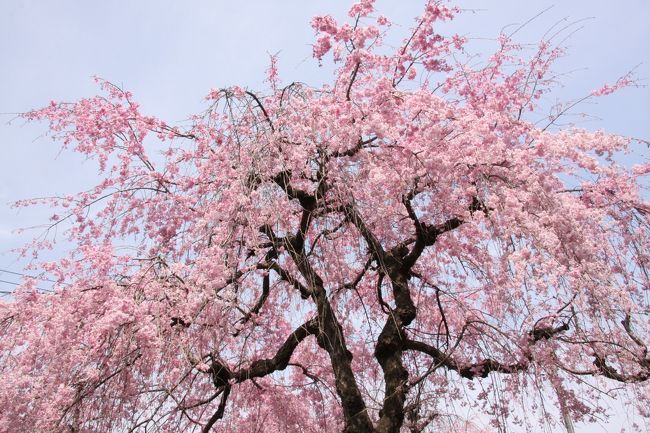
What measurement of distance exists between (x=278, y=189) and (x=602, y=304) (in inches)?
103

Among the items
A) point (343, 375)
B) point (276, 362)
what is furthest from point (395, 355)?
point (276, 362)

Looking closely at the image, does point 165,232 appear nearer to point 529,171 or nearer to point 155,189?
point 155,189

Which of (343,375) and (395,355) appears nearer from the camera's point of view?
(343,375)

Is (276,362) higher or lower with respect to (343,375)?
higher

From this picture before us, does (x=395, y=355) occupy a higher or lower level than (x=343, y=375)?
higher

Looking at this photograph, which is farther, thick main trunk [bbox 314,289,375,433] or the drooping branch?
the drooping branch

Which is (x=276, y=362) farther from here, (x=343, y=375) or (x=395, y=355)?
(x=395, y=355)

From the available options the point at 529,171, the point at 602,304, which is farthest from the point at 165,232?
the point at 602,304

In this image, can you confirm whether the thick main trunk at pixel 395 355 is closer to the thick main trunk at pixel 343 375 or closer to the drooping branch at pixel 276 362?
the thick main trunk at pixel 343 375

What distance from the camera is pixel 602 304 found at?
9.30ft

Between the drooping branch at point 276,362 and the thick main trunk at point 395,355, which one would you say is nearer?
the thick main trunk at point 395,355

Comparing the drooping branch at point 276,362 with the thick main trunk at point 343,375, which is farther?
the drooping branch at point 276,362

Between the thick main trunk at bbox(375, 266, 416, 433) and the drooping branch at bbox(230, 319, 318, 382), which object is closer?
the thick main trunk at bbox(375, 266, 416, 433)

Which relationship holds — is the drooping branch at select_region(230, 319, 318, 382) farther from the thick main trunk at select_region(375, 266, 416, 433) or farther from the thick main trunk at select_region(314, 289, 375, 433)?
the thick main trunk at select_region(375, 266, 416, 433)
